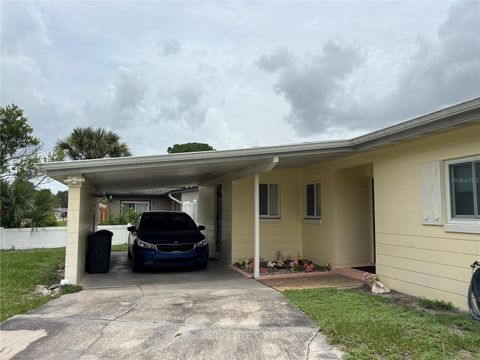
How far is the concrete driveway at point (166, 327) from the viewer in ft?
13.5

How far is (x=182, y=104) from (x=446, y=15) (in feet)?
48.2

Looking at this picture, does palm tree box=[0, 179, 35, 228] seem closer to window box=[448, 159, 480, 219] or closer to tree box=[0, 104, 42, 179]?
tree box=[0, 104, 42, 179]

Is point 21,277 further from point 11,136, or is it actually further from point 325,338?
point 11,136

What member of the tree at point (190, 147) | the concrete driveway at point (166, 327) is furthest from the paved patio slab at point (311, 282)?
the tree at point (190, 147)

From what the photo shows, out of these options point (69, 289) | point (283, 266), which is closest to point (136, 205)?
point (283, 266)

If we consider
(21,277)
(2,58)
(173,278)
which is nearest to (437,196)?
(173,278)

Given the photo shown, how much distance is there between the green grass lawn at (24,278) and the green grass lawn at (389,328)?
4430mm

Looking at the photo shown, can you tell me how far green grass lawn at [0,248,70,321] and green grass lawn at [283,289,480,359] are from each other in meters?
4.43

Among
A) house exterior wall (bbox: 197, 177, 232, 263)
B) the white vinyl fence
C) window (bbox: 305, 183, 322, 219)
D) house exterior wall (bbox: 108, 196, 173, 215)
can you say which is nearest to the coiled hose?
window (bbox: 305, 183, 322, 219)

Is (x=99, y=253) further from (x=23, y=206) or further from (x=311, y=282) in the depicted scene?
(x=23, y=206)

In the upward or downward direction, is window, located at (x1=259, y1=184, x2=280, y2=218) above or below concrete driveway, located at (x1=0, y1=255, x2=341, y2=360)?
above

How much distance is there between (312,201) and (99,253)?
5.87 metres

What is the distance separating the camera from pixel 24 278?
857 centimetres

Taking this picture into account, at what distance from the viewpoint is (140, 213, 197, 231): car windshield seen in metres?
10.4
